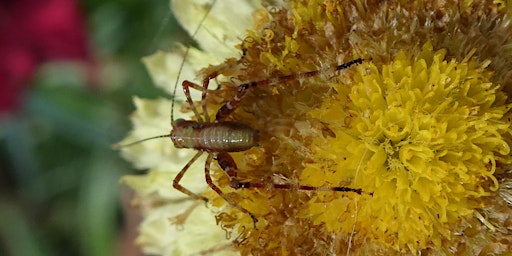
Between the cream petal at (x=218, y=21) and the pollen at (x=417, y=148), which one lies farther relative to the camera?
the cream petal at (x=218, y=21)

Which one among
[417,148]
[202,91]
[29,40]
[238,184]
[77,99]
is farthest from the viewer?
[29,40]

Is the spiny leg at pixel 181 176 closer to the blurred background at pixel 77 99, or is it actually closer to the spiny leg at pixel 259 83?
the spiny leg at pixel 259 83

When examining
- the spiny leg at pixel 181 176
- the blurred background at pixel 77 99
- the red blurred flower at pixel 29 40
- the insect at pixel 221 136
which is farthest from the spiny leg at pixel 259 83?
the red blurred flower at pixel 29 40

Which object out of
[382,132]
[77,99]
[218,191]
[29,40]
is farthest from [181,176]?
[29,40]

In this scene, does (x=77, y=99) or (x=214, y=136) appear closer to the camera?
(x=214, y=136)

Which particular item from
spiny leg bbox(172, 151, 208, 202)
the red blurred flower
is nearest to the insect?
spiny leg bbox(172, 151, 208, 202)

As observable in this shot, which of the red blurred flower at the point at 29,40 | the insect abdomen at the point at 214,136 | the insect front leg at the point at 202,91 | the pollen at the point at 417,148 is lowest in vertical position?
the pollen at the point at 417,148

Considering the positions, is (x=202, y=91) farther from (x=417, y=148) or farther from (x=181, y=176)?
(x=417, y=148)
